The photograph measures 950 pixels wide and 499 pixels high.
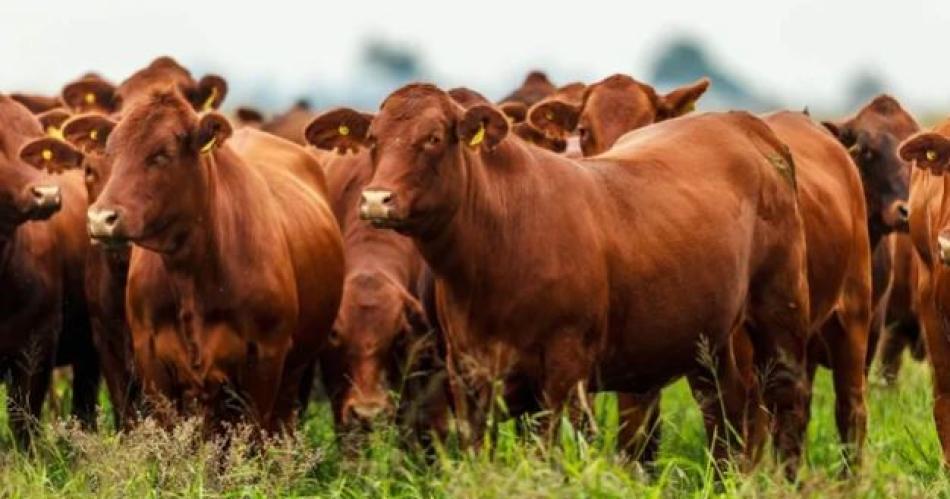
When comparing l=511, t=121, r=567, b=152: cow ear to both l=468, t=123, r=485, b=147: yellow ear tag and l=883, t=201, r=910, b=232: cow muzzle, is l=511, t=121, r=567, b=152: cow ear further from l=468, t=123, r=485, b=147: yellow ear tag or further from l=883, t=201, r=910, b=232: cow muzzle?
l=468, t=123, r=485, b=147: yellow ear tag

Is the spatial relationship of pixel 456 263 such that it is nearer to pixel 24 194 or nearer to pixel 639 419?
pixel 639 419

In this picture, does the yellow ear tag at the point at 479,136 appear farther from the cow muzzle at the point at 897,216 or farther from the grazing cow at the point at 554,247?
the cow muzzle at the point at 897,216

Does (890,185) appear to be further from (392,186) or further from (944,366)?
(392,186)

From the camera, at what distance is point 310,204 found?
11141 millimetres

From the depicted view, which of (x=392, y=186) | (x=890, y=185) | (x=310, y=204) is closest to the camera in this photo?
(x=392, y=186)

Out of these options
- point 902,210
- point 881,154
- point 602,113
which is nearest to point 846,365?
point 902,210

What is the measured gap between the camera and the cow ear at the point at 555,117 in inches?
489

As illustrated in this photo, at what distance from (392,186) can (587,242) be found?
938mm

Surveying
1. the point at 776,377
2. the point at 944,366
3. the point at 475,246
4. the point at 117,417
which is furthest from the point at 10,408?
the point at 944,366

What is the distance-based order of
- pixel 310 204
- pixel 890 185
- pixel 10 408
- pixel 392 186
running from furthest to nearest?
pixel 890 185
pixel 310 204
pixel 10 408
pixel 392 186

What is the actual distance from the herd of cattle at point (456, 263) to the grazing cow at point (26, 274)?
0.02m

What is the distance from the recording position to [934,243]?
33.9ft

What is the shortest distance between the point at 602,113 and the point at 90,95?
14.3 feet

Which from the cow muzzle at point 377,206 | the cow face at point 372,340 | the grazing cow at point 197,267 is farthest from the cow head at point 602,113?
the cow muzzle at point 377,206
